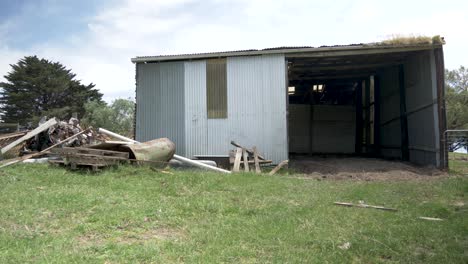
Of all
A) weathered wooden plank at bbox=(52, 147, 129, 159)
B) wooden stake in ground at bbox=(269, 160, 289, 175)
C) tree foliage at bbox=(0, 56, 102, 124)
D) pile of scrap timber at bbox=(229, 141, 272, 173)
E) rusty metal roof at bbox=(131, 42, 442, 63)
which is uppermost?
tree foliage at bbox=(0, 56, 102, 124)

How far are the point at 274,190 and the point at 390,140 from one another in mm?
11171

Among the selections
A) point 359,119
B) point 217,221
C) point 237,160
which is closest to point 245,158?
point 237,160

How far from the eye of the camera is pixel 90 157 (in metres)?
8.36

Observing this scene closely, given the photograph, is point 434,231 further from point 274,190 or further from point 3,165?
point 3,165

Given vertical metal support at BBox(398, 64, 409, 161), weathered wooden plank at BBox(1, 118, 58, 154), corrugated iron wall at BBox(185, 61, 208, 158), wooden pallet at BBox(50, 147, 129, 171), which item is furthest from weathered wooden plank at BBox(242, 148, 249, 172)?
vertical metal support at BBox(398, 64, 409, 161)

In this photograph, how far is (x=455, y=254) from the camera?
3.78 metres

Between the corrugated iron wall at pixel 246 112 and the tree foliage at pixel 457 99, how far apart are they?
711 inches

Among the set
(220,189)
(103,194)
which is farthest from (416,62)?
(103,194)

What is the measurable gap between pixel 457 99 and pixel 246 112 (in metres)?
25.7

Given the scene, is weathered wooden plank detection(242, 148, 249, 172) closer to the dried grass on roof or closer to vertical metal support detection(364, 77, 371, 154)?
the dried grass on roof

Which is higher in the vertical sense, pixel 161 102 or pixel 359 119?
pixel 161 102

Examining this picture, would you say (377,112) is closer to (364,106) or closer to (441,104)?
(364,106)

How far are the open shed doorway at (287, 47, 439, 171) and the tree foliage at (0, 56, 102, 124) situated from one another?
2923 centimetres

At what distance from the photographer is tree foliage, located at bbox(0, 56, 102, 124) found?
3856 cm
